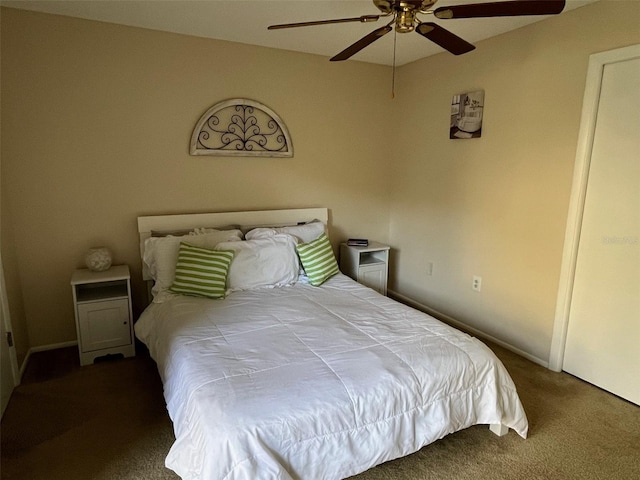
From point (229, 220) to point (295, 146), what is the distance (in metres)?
0.89

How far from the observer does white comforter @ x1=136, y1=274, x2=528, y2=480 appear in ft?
4.89

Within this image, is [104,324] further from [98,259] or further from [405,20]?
[405,20]

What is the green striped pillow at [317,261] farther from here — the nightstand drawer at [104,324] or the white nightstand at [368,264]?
the nightstand drawer at [104,324]

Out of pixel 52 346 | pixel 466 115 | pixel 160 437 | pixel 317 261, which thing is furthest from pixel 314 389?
pixel 466 115

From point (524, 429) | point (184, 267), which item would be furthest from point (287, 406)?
point (184, 267)

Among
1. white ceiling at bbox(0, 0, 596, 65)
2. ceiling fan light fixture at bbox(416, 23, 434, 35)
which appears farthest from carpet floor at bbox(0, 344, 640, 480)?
white ceiling at bbox(0, 0, 596, 65)

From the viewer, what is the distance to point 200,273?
2.68 m

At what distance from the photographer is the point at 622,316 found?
7.82 ft

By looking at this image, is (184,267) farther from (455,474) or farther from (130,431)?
(455,474)

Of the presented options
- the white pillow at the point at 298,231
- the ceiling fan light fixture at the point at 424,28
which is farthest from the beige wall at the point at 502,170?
the ceiling fan light fixture at the point at 424,28

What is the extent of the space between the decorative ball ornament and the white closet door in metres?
3.16

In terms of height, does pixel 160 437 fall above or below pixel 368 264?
below

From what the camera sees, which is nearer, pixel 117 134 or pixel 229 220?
pixel 117 134

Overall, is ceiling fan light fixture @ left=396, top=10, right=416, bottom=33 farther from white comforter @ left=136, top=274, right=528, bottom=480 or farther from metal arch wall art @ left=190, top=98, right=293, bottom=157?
metal arch wall art @ left=190, top=98, right=293, bottom=157
